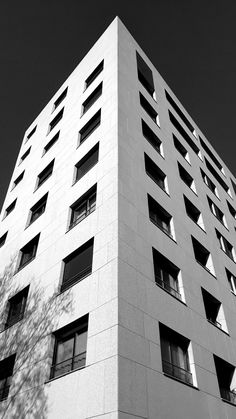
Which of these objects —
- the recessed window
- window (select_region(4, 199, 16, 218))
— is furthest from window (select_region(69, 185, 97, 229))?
window (select_region(4, 199, 16, 218))

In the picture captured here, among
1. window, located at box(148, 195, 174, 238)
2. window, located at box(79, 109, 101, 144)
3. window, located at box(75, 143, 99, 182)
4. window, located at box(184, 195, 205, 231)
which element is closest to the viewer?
window, located at box(148, 195, 174, 238)

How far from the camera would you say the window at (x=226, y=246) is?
22.0 metres

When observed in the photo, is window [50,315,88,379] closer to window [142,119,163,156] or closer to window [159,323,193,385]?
window [159,323,193,385]

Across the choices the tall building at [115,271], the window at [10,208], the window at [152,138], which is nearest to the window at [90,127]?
the tall building at [115,271]

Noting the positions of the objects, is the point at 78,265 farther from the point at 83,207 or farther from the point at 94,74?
the point at 94,74

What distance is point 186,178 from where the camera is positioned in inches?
861

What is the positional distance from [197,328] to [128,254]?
4592 mm

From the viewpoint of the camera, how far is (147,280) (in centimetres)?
1178

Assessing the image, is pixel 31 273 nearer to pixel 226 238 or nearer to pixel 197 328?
pixel 197 328

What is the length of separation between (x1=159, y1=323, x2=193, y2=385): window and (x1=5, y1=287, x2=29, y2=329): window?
252 inches

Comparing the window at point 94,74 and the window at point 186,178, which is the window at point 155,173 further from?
the window at point 94,74

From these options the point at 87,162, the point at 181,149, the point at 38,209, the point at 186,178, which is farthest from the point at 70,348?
the point at 181,149

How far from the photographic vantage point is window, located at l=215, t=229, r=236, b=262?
21969 millimetres

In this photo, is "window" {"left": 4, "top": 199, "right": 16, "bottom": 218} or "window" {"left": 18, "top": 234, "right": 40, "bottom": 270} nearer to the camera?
"window" {"left": 18, "top": 234, "right": 40, "bottom": 270}
